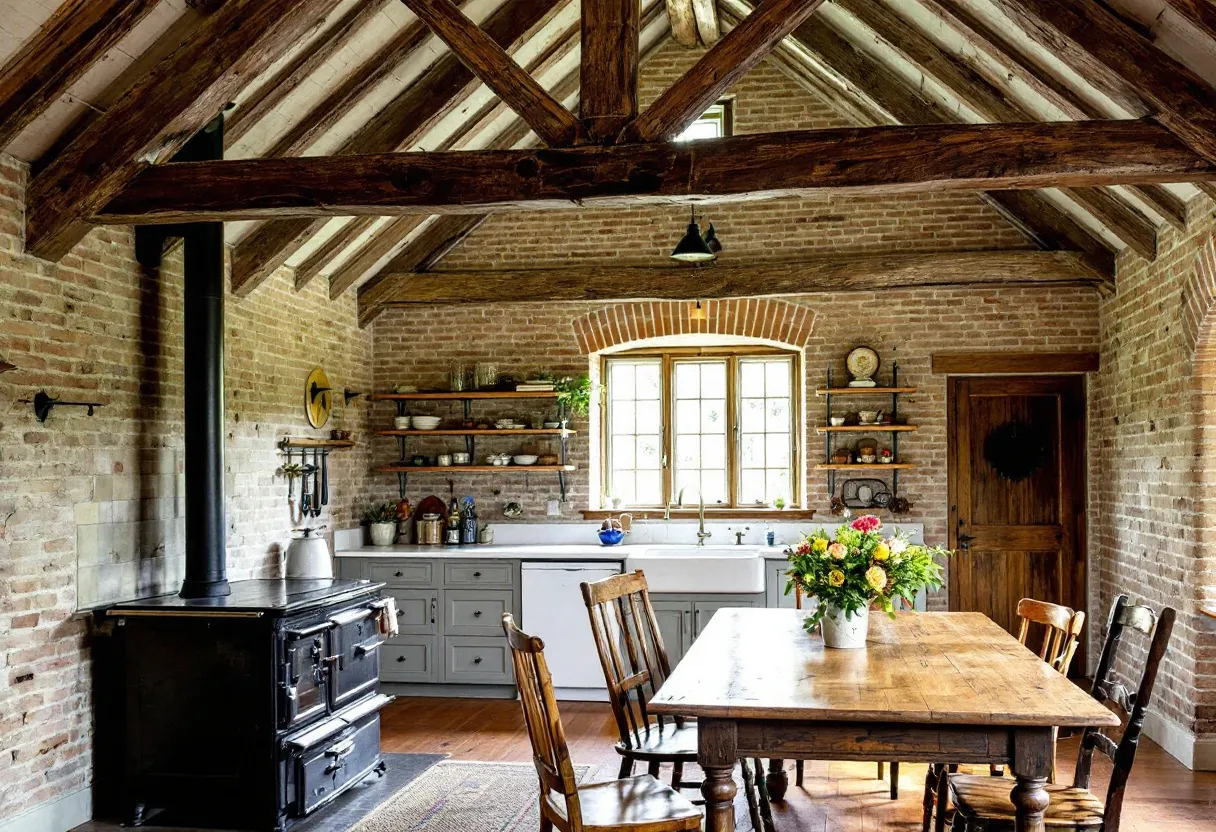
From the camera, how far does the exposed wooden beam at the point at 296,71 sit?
526cm

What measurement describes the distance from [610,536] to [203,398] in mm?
3341

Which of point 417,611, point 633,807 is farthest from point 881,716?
point 417,611

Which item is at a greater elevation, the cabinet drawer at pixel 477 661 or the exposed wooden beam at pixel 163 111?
the exposed wooden beam at pixel 163 111

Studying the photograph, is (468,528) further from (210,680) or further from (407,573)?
(210,680)

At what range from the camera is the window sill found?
797 cm

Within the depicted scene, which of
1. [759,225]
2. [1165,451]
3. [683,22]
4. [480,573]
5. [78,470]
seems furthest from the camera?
[759,225]

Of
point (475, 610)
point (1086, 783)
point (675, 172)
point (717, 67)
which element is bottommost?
point (1086, 783)

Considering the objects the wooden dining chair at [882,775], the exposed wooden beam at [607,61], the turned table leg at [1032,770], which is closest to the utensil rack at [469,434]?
the wooden dining chair at [882,775]

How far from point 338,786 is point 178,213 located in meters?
2.75

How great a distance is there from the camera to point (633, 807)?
11.6 ft

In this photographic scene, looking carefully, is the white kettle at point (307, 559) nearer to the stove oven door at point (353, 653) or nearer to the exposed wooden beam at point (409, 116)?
the stove oven door at point (353, 653)

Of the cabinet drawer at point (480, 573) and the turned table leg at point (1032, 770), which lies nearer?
the turned table leg at point (1032, 770)

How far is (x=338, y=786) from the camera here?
5285 millimetres

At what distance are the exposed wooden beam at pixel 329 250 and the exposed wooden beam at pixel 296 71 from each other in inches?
64.6
